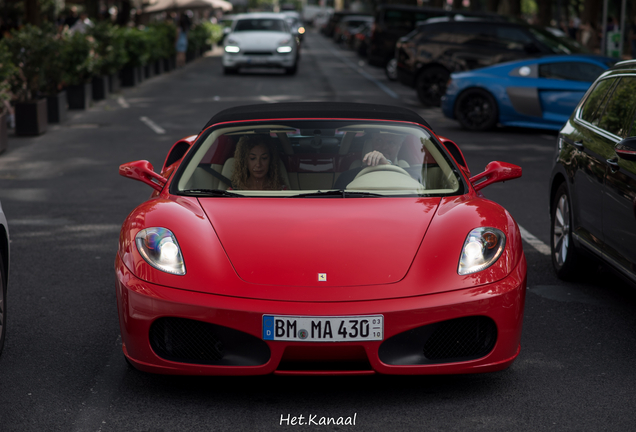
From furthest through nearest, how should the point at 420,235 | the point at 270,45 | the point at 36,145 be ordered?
the point at 270,45 < the point at 36,145 < the point at 420,235

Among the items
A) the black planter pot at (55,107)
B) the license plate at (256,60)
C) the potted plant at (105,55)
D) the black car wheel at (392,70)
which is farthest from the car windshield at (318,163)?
the license plate at (256,60)

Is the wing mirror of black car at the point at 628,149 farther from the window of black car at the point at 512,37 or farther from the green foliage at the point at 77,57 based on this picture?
the window of black car at the point at 512,37

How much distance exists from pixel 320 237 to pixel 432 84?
1573 cm

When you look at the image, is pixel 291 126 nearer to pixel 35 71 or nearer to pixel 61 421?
pixel 61 421

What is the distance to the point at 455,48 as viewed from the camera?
19.2 meters

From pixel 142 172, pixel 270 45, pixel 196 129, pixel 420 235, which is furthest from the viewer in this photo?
pixel 270 45

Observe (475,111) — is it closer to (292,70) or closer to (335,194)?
(335,194)

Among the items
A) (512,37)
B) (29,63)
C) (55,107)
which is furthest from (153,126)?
(512,37)

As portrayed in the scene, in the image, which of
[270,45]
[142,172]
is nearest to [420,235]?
[142,172]

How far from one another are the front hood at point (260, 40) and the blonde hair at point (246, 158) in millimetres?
22090

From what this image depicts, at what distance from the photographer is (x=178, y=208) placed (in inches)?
169

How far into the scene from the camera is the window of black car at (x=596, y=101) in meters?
5.85

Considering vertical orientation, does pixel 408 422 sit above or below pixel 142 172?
below

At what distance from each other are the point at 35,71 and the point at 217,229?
12.1 m
